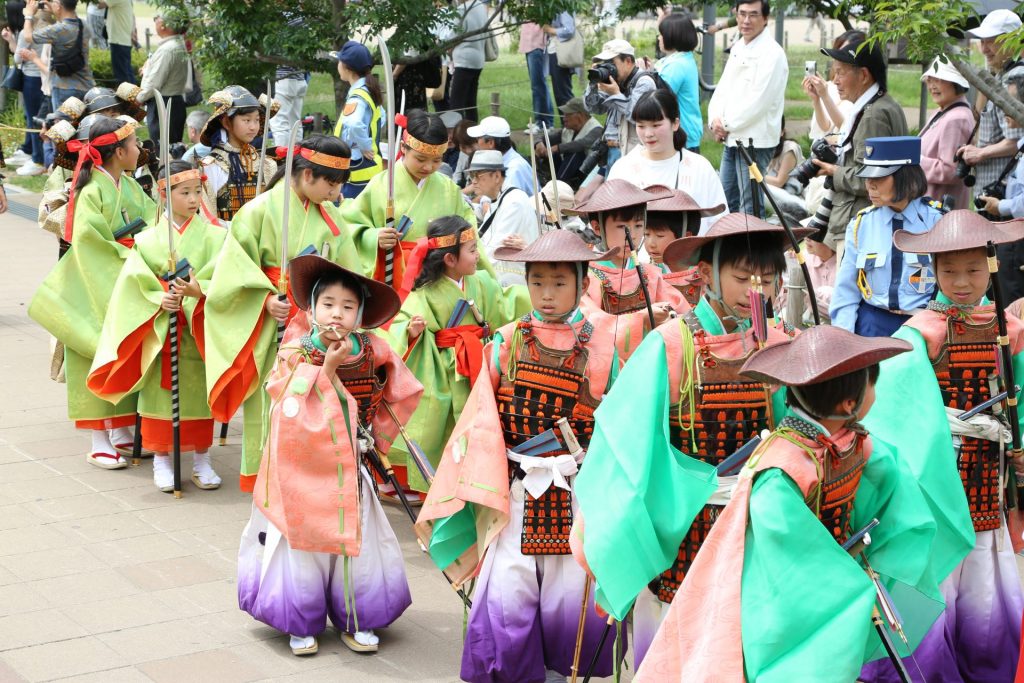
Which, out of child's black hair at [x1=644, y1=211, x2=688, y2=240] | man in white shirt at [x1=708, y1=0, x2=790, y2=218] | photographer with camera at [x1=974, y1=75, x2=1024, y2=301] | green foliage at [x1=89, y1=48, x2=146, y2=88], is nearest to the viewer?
child's black hair at [x1=644, y1=211, x2=688, y2=240]

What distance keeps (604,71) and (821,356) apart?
22.3 ft

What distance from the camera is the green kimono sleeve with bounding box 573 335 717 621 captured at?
386 centimetres

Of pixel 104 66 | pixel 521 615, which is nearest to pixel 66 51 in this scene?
pixel 104 66

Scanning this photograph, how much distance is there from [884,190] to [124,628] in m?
3.54

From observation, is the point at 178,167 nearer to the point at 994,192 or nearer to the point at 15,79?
the point at 994,192

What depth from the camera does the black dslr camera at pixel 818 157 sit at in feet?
28.2

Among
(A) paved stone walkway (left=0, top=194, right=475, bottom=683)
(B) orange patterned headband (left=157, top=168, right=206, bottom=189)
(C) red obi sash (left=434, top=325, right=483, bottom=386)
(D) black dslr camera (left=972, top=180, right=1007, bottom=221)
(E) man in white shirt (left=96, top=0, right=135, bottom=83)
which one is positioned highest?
(E) man in white shirt (left=96, top=0, right=135, bottom=83)

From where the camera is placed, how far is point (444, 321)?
6230mm

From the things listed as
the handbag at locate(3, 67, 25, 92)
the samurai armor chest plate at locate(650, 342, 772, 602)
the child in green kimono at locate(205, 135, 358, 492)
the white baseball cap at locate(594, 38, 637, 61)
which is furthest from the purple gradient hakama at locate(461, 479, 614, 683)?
the handbag at locate(3, 67, 25, 92)

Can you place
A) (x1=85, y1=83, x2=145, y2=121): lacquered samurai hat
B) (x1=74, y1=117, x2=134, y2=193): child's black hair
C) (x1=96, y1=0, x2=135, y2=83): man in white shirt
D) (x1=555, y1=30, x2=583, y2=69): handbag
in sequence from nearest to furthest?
(x1=74, y1=117, x2=134, y2=193): child's black hair < (x1=85, y1=83, x2=145, y2=121): lacquered samurai hat < (x1=555, y1=30, x2=583, y2=69): handbag < (x1=96, y1=0, x2=135, y2=83): man in white shirt

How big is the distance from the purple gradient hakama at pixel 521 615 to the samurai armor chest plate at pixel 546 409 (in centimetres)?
5

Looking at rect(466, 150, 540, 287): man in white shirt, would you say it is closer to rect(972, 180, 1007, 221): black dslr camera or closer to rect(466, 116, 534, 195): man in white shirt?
rect(466, 116, 534, 195): man in white shirt

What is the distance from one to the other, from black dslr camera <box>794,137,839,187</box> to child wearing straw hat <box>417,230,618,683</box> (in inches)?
169

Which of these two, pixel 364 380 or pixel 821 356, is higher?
pixel 821 356
